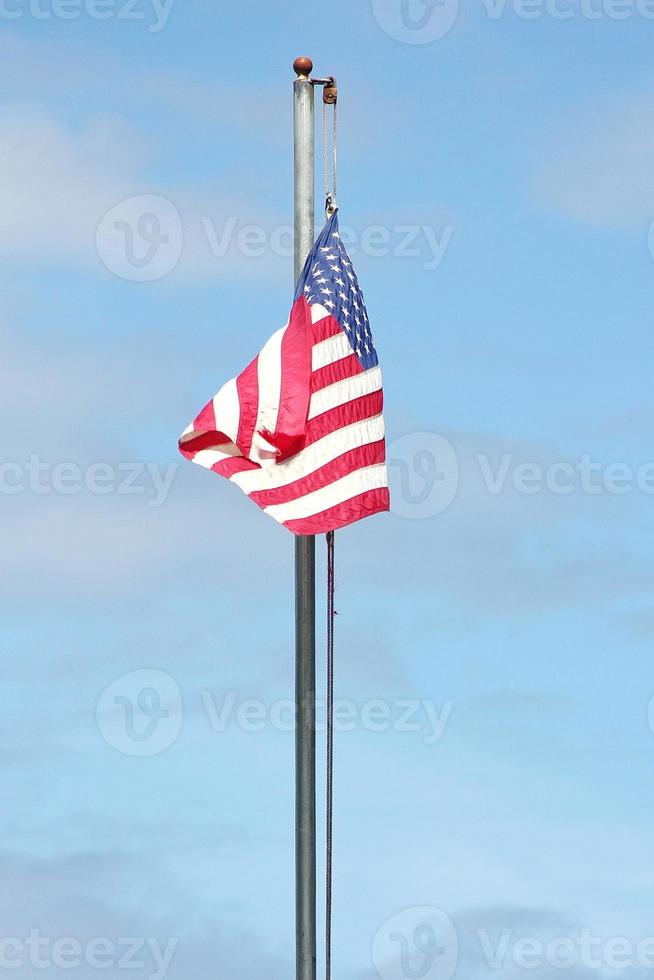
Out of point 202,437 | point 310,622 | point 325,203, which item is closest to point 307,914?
point 310,622

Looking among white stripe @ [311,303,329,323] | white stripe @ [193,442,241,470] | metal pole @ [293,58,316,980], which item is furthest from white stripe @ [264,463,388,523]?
white stripe @ [311,303,329,323]

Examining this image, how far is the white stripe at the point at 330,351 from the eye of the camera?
15555 mm

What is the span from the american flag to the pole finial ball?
5.30 ft

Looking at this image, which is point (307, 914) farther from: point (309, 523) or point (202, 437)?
point (202, 437)

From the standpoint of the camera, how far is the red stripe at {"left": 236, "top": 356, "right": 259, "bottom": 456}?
50.1 ft

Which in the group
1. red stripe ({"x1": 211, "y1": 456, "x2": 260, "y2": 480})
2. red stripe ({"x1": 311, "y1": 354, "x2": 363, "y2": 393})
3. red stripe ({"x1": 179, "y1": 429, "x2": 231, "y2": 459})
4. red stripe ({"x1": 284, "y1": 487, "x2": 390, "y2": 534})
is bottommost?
red stripe ({"x1": 284, "y1": 487, "x2": 390, "y2": 534})

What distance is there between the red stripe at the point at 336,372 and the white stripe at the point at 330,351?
0.04 meters

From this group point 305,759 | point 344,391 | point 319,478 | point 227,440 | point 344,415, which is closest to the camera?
point 305,759

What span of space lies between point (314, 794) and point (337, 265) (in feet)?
17.0

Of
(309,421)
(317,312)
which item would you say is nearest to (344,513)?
(309,421)

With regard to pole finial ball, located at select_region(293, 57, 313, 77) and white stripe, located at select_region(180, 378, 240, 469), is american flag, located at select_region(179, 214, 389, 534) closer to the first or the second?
white stripe, located at select_region(180, 378, 240, 469)

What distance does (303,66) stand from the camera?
15727mm

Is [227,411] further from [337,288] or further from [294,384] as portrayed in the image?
[337,288]

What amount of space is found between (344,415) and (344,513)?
1033 millimetres
